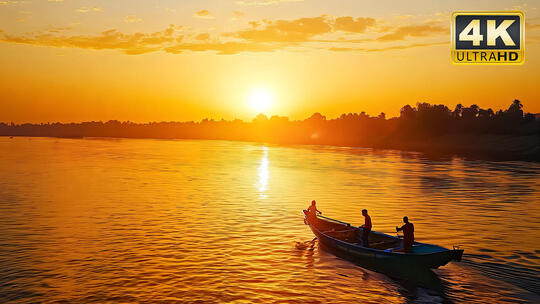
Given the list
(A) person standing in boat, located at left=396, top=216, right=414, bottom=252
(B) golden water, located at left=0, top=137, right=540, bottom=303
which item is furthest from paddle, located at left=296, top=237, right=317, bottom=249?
(A) person standing in boat, located at left=396, top=216, right=414, bottom=252

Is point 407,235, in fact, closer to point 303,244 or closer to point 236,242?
point 303,244

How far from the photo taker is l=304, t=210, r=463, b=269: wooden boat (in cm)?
2141

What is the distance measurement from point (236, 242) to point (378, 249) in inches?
417

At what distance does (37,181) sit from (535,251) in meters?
65.9

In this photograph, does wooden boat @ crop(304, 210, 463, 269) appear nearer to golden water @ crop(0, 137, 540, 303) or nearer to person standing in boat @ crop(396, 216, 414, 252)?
person standing in boat @ crop(396, 216, 414, 252)

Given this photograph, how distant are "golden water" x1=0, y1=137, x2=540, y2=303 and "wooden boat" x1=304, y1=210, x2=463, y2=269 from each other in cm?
82

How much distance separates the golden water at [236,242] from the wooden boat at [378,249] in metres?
0.82

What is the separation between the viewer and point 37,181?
65.9m

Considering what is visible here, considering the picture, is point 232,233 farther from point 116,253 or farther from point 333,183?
point 333,183

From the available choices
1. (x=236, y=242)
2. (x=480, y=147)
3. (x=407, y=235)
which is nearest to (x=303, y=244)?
(x=236, y=242)

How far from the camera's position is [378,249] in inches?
966

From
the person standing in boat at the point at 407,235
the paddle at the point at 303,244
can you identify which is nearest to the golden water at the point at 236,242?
the paddle at the point at 303,244

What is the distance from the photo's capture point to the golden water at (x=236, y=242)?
21.0m

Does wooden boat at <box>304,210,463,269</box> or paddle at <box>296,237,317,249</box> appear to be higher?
wooden boat at <box>304,210,463,269</box>
